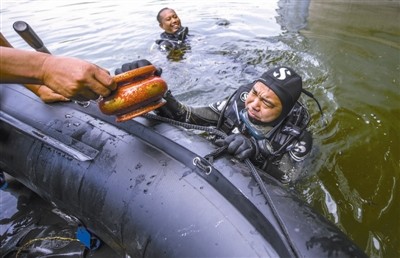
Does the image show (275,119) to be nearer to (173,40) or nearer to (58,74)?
(58,74)

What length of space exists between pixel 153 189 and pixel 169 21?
538 centimetres

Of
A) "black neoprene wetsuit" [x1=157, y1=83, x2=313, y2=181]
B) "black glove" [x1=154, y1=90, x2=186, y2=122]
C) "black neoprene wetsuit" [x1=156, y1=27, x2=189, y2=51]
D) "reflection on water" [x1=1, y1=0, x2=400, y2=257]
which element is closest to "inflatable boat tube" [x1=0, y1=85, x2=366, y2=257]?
"black glove" [x1=154, y1=90, x2=186, y2=122]

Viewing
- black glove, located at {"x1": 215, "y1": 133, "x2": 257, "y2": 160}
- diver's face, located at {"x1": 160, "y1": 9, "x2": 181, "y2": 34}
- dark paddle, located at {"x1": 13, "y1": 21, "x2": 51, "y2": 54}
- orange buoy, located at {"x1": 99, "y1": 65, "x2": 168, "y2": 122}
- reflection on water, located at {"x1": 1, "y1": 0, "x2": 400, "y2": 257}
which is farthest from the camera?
diver's face, located at {"x1": 160, "y1": 9, "x2": 181, "y2": 34}

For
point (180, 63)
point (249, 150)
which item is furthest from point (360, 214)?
point (180, 63)

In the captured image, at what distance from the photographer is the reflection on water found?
112 inches

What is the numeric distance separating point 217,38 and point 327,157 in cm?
450

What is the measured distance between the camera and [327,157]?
10.9 feet

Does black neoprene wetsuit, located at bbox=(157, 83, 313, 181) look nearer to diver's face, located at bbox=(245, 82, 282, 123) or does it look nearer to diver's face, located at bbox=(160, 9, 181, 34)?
diver's face, located at bbox=(245, 82, 282, 123)

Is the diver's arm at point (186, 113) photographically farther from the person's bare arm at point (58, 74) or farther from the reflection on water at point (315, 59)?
the reflection on water at point (315, 59)

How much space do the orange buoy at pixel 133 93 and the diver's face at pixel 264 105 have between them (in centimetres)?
95

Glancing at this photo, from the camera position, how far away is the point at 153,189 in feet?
5.32

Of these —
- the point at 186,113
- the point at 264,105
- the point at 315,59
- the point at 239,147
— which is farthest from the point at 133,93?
the point at 315,59

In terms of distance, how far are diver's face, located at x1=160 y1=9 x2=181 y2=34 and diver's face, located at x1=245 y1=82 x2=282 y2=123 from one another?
4400mm

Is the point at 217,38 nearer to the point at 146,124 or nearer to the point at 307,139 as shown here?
the point at 307,139
